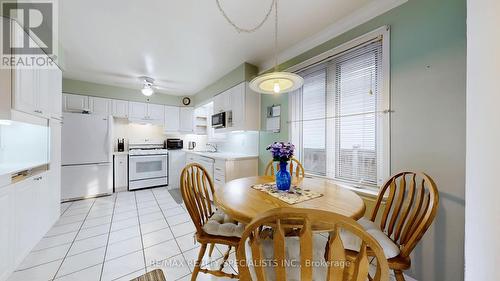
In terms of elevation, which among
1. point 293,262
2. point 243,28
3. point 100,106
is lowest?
point 293,262

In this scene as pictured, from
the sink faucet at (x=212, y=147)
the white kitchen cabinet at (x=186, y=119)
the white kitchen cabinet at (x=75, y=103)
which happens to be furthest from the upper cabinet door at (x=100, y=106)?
the sink faucet at (x=212, y=147)

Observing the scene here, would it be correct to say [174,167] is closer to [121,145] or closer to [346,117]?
[121,145]

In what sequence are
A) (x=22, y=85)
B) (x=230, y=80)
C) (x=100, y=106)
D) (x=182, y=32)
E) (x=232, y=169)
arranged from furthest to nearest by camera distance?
1. (x=100, y=106)
2. (x=230, y=80)
3. (x=232, y=169)
4. (x=182, y=32)
5. (x=22, y=85)

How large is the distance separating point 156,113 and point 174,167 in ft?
4.87

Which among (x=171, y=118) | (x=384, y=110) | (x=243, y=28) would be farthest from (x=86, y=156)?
(x=384, y=110)

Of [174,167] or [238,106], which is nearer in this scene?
[238,106]

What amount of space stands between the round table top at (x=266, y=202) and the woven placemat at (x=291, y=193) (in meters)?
0.04

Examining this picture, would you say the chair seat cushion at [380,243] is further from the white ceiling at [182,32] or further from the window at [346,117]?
the white ceiling at [182,32]

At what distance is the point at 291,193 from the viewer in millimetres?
1312

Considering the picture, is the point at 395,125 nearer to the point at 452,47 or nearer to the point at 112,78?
the point at 452,47

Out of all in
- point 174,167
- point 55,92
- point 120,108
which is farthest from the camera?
point 174,167

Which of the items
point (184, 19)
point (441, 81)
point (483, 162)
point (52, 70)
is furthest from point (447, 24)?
point (52, 70)

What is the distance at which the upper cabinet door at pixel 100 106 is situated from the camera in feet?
12.4

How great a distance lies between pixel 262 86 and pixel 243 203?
3.46ft
